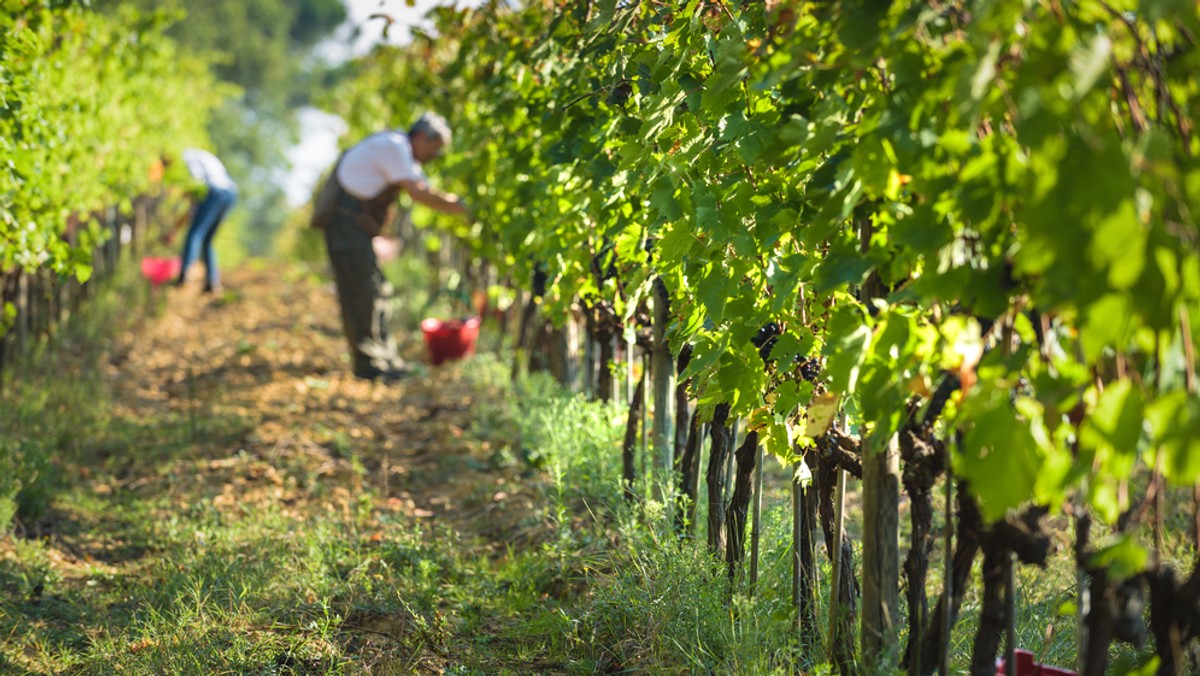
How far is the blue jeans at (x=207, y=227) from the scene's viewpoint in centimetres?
1004

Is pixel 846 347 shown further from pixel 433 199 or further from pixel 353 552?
pixel 433 199

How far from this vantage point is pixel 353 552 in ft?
11.1

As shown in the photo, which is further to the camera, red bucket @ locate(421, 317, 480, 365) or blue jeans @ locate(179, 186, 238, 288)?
blue jeans @ locate(179, 186, 238, 288)

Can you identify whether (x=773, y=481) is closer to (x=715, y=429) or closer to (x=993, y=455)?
(x=715, y=429)

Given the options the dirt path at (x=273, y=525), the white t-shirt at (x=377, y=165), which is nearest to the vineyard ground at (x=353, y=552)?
the dirt path at (x=273, y=525)

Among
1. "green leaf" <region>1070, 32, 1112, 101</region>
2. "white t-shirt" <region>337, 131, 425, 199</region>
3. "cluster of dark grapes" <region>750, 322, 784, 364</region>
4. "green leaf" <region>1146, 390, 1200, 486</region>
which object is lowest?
"green leaf" <region>1146, 390, 1200, 486</region>

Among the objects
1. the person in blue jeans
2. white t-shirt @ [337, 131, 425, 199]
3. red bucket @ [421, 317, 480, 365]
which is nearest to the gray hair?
white t-shirt @ [337, 131, 425, 199]

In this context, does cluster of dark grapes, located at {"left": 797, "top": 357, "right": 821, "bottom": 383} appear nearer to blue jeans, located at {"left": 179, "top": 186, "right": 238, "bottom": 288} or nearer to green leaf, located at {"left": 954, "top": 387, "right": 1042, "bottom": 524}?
green leaf, located at {"left": 954, "top": 387, "right": 1042, "bottom": 524}

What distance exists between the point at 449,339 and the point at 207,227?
4.47 m

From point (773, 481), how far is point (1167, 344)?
10.7 feet

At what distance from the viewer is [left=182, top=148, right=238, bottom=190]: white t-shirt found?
990cm

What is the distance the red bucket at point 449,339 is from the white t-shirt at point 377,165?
99 cm

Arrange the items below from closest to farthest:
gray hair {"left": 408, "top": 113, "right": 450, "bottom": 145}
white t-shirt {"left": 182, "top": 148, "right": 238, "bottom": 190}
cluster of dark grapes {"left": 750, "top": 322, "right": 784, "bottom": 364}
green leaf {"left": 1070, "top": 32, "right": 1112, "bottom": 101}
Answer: green leaf {"left": 1070, "top": 32, "right": 1112, "bottom": 101}, cluster of dark grapes {"left": 750, "top": 322, "right": 784, "bottom": 364}, gray hair {"left": 408, "top": 113, "right": 450, "bottom": 145}, white t-shirt {"left": 182, "top": 148, "right": 238, "bottom": 190}

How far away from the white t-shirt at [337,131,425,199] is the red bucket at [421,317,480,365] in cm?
99
